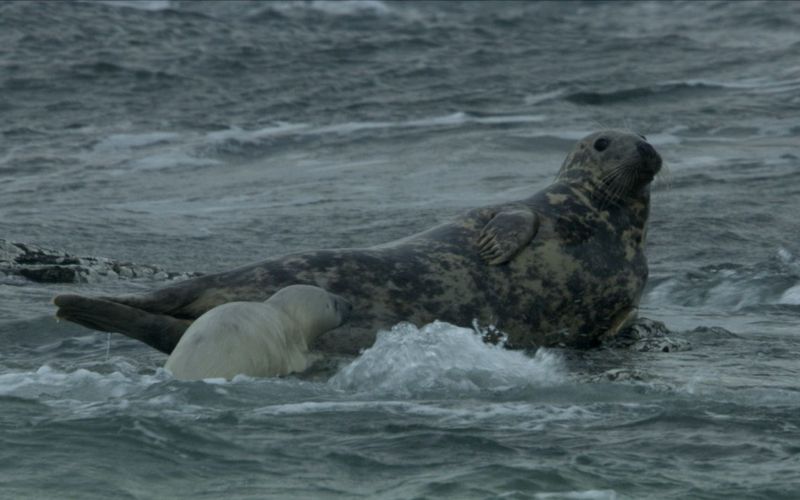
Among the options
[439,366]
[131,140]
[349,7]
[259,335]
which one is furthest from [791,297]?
[349,7]

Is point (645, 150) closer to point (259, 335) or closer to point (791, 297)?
point (791, 297)

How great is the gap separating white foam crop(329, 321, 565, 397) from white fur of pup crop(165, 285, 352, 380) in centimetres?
24

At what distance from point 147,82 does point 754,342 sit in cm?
1298

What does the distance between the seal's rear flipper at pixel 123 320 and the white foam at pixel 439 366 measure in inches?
33.2

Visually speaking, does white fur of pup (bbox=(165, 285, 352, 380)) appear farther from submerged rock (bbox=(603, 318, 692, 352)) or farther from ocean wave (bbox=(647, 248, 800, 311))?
ocean wave (bbox=(647, 248, 800, 311))

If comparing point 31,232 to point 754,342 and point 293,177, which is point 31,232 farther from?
point 754,342

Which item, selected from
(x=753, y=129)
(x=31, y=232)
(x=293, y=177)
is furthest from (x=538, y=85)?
(x=31, y=232)

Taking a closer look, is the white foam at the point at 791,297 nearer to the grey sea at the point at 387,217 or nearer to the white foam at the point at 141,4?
the grey sea at the point at 387,217

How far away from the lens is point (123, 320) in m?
7.31

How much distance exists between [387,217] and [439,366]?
19.8 feet

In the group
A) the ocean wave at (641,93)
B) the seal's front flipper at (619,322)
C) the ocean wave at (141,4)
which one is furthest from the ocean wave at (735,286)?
the ocean wave at (141,4)

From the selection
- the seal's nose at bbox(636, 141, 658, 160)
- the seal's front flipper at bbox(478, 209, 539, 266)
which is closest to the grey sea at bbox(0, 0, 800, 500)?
the seal's nose at bbox(636, 141, 658, 160)

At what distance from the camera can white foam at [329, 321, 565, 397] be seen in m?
6.80

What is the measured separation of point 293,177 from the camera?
50.7 ft
